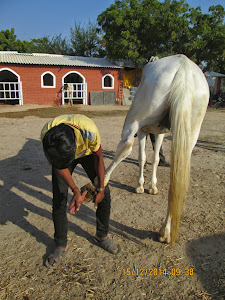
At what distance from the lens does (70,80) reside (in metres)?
24.1

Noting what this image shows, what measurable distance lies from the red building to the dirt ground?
14946 millimetres

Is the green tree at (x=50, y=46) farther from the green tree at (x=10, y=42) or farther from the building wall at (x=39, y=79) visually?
the building wall at (x=39, y=79)

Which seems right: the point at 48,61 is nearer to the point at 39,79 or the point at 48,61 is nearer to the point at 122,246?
the point at 39,79

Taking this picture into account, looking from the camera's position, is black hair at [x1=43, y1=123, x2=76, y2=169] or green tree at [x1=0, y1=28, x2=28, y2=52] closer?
black hair at [x1=43, y1=123, x2=76, y2=169]

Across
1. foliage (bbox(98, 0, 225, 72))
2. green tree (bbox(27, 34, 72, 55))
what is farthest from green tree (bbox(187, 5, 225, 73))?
green tree (bbox(27, 34, 72, 55))

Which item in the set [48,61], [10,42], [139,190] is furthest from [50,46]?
[139,190]

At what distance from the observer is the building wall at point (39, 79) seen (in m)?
17.2

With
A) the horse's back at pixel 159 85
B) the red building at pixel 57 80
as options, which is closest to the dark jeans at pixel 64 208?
the horse's back at pixel 159 85

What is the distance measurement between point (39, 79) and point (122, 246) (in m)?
17.6

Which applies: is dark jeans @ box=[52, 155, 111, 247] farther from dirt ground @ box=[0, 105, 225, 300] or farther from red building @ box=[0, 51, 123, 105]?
red building @ box=[0, 51, 123, 105]

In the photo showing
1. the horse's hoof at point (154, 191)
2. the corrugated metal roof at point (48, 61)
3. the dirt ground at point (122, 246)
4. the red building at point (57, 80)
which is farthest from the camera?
the red building at point (57, 80)

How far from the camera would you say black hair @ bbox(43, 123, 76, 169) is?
5.20 feet

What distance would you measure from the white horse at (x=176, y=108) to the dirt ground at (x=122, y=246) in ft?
0.98

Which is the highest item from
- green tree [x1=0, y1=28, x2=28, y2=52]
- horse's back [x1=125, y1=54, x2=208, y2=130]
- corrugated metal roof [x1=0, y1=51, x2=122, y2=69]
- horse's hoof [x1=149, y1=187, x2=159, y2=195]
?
green tree [x1=0, y1=28, x2=28, y2=52]
